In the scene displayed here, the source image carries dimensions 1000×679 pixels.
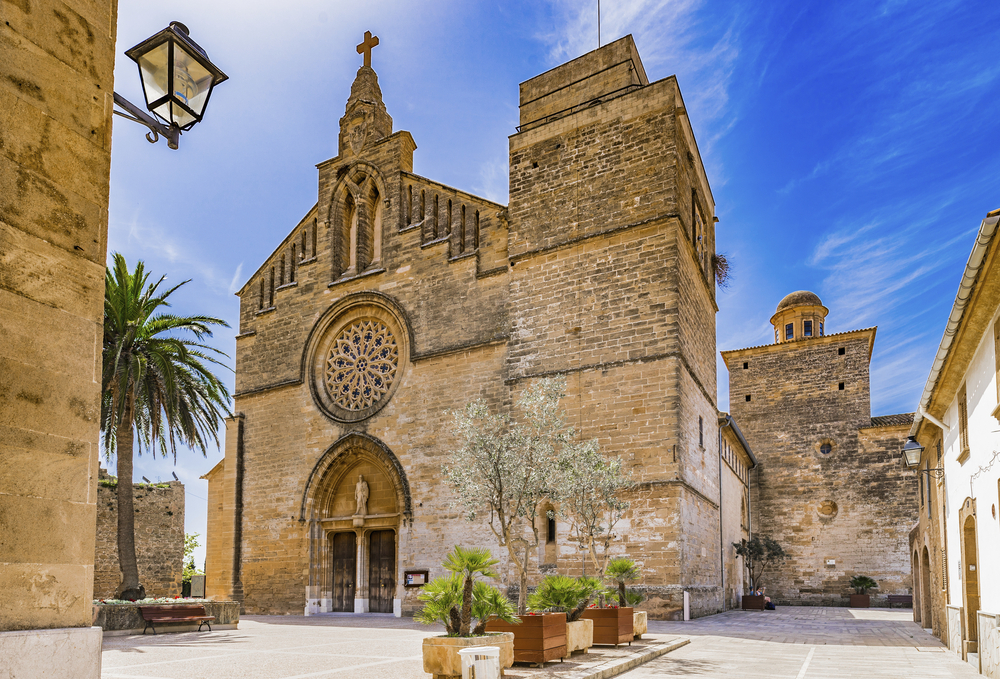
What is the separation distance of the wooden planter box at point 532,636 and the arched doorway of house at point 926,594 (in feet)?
38.8

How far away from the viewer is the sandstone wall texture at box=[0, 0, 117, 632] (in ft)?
12.6

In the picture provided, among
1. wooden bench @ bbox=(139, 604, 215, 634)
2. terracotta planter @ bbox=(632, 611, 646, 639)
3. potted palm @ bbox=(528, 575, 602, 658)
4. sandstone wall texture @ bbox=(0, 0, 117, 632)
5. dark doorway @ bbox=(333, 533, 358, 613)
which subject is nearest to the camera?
sandstone wall texture @ bbox=(0, 0, 117, 632)

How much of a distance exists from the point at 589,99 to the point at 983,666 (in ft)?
50.3

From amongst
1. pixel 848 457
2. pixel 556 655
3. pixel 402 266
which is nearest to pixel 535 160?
pixel 402 266

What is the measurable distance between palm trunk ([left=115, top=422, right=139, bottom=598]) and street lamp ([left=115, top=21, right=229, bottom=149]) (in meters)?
14.5

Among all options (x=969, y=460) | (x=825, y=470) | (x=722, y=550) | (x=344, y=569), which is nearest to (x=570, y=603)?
(x=969, y=460)

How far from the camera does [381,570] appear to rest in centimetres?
2155

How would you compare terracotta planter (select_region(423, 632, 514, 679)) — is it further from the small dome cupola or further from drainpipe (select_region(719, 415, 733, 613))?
the small dome cupola

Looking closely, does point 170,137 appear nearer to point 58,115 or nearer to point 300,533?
point 58,115

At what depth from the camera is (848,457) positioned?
3091 cm

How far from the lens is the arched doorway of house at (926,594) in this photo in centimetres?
1781

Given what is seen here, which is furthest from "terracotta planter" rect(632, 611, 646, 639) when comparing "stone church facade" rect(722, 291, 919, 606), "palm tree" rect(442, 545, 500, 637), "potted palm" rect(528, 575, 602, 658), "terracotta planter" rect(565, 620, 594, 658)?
"stone church facade" rect(722, 291, 919, 606)

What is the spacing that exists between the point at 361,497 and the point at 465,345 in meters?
5.08

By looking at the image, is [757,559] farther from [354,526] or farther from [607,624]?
[607,624]
